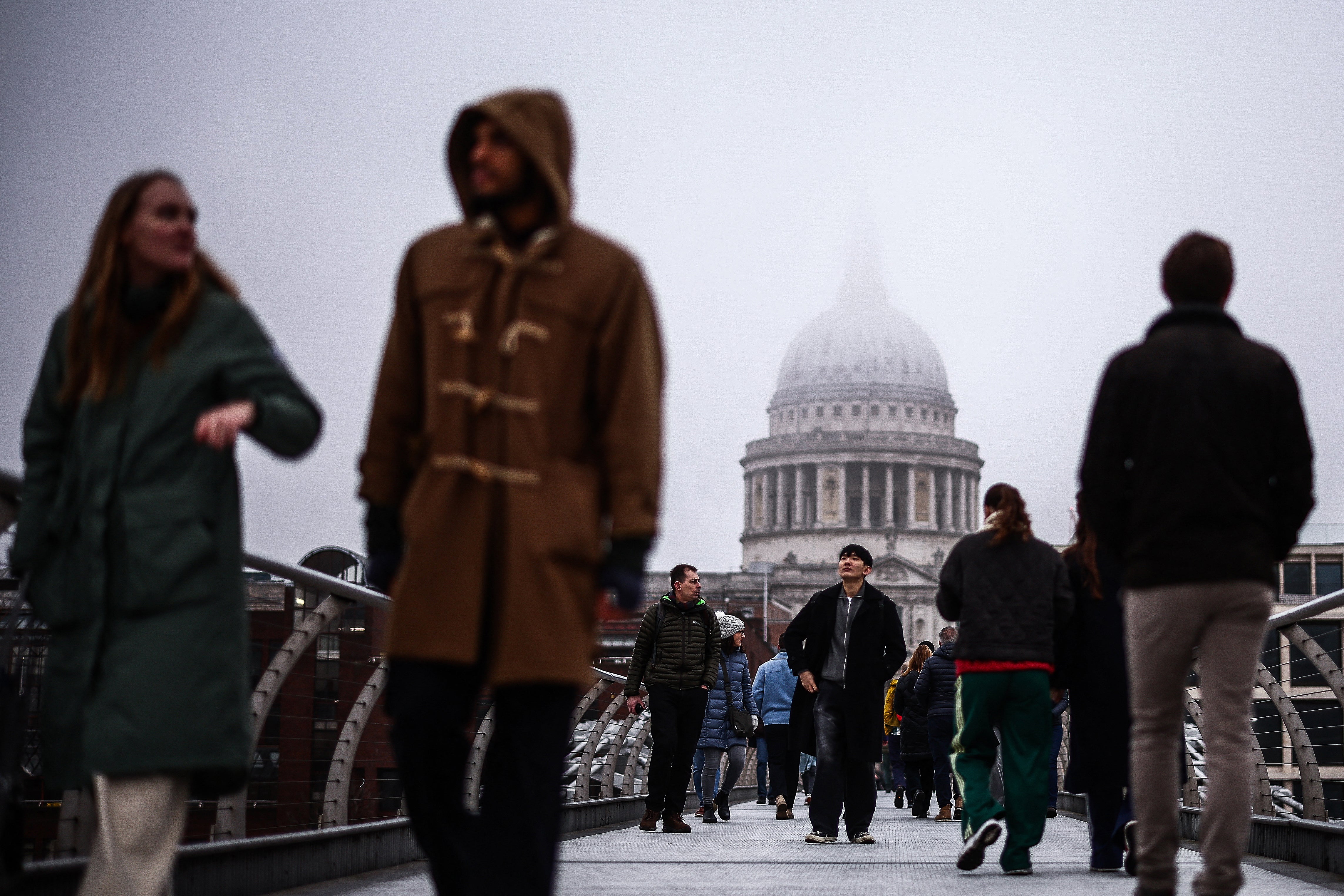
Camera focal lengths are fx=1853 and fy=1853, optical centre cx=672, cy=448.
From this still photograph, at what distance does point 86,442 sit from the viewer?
4.57m

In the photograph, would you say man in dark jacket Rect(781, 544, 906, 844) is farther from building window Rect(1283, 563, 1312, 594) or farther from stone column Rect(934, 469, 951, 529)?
stone column Rect(934, 469, 951, 529)

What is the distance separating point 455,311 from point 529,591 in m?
0.72

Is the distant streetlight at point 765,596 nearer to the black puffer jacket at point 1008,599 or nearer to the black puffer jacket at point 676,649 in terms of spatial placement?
the black puffer jacket at point 676,649

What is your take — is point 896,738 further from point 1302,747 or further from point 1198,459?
point 1198,459

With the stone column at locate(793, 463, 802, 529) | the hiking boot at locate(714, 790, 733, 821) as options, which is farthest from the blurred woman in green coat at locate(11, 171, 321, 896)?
the stone column at locate(793, 463, 802, 529)

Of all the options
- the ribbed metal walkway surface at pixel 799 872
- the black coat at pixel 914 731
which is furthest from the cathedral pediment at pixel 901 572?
the ribbed metal walkway surface at pixel 799 872

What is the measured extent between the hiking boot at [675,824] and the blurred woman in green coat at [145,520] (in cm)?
923

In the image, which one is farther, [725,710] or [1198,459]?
[725,710]

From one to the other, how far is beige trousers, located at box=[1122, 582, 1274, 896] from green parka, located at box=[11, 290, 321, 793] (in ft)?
8.96

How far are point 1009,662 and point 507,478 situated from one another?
18.2 feet

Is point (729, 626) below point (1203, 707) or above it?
above

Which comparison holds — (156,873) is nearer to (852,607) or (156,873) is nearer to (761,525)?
(852,607)

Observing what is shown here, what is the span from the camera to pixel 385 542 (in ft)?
14.4

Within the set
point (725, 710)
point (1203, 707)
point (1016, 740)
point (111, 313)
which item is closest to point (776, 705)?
point (725, 710)
